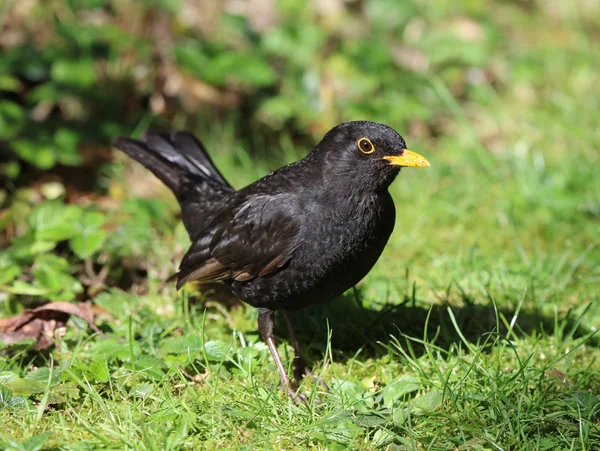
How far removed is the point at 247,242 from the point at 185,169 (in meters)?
1.10

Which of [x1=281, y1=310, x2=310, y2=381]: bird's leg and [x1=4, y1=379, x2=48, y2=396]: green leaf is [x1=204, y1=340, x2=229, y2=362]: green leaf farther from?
[x1=4, y1=379, x2=48, y2=396]: green leaf

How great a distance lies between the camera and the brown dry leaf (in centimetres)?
407

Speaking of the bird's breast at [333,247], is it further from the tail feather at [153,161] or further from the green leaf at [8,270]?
the green leaf at [8,270]

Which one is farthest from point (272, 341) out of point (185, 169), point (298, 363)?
point (185, 169)

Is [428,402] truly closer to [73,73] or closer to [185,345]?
[185,345]

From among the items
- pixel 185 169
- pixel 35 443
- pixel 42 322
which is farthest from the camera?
pixel 185 169

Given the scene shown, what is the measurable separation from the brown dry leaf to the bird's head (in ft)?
5.52

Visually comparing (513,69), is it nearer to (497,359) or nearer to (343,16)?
(343,16)

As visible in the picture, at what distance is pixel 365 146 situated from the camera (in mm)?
3732

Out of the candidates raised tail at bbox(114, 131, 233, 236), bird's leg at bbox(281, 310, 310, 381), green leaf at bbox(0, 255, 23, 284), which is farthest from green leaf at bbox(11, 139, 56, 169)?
bird's leg at bbox(281, 310, 310, 381)

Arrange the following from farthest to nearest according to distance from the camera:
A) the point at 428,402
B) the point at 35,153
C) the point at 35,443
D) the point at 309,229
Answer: the point at 35,153, the point at 309,229, the point at 428,402, the point at 35,443

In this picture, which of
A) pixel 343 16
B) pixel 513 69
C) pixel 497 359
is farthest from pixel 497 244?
pixel 343 16

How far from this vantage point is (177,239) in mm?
5230

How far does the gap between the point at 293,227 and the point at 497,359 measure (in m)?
1.19
